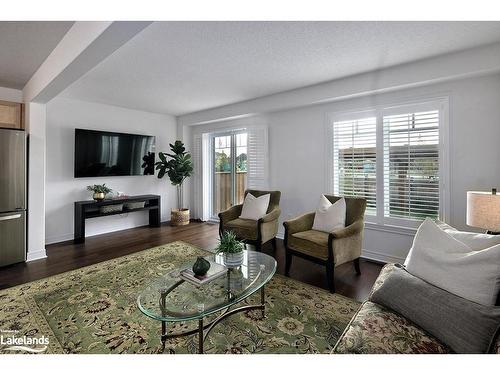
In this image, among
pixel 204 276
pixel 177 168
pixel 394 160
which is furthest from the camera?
pixel 177 168

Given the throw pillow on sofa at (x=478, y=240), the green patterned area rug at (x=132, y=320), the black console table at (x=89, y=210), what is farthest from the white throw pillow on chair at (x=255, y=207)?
the throw pillow on sofa at (x=478, y=240)

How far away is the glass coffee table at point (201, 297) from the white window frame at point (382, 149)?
2.04 metres

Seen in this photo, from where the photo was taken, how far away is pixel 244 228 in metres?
3.53

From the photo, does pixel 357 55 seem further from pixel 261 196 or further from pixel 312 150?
pixel 261 196

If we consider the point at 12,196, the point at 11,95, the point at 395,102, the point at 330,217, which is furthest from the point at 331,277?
the point at 11,95

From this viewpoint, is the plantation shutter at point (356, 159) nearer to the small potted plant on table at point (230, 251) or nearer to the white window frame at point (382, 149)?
the white window frame at point (382, 149)

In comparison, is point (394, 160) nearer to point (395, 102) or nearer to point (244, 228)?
point (395, 102)

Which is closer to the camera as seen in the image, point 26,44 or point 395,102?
point 26,44

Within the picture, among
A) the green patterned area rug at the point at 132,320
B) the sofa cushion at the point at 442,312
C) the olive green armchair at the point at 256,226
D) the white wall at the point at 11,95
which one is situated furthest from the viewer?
the white wall at the point at 11,95

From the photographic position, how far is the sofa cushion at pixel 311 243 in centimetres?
263

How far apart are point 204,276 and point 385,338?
119 centimetres

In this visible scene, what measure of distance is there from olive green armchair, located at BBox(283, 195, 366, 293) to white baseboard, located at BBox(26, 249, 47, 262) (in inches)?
133

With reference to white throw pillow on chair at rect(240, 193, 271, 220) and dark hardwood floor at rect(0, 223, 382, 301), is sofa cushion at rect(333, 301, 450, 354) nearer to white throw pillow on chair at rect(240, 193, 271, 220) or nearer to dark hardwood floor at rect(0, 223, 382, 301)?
dark hardwood floor at rect(0, 223, 382, 301)

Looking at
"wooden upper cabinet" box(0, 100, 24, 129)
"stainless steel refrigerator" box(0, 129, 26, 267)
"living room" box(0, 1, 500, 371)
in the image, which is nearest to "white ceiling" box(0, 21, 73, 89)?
"living room" box(0, 1, 500, 371)
